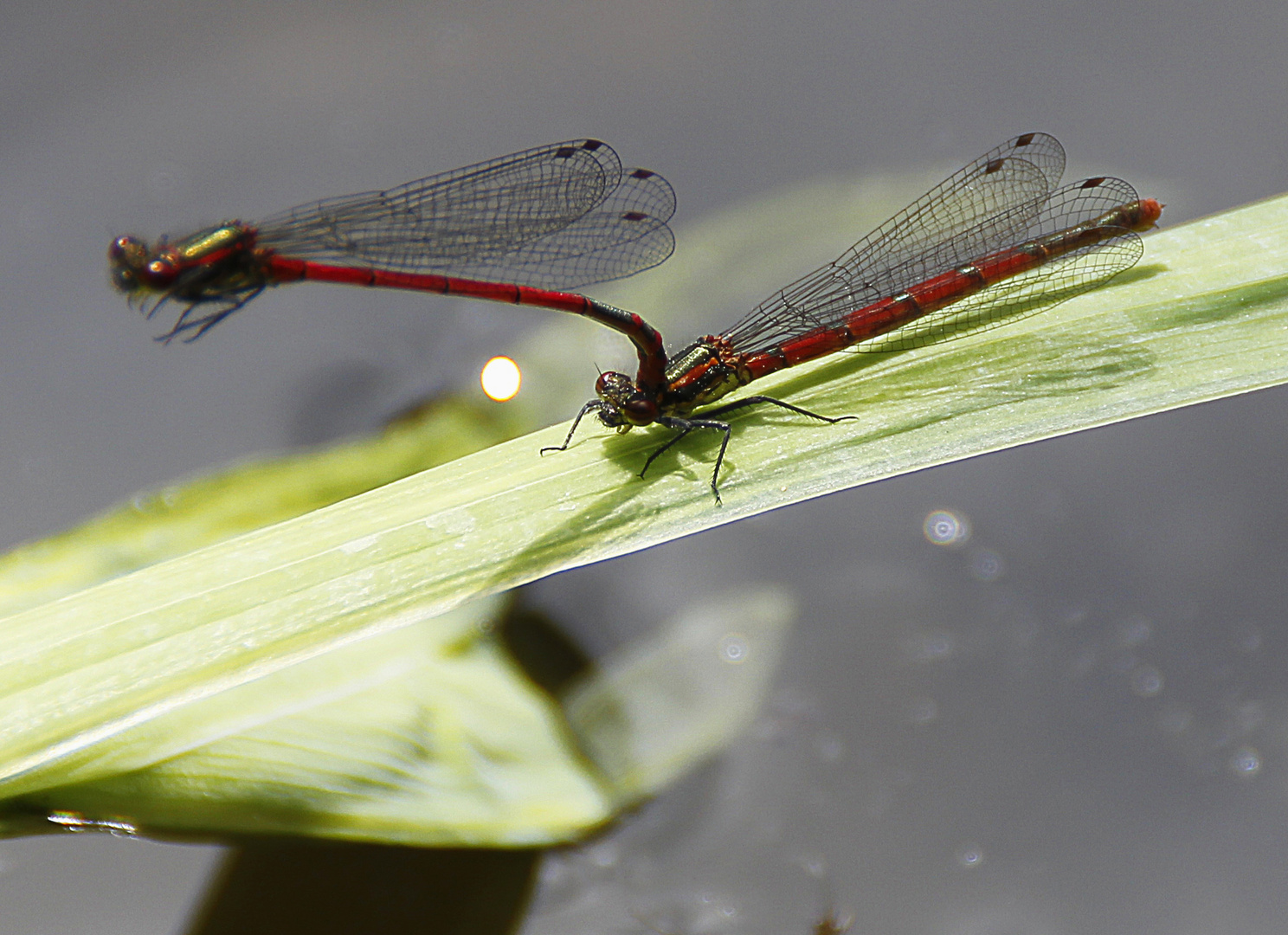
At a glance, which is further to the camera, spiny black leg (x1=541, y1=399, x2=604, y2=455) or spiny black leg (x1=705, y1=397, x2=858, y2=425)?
spiny black leg (x1=705, y1=397, x2=858, y2=425)

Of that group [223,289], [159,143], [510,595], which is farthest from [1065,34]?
[159,143]

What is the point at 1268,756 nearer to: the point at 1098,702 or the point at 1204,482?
the point at 1098,702

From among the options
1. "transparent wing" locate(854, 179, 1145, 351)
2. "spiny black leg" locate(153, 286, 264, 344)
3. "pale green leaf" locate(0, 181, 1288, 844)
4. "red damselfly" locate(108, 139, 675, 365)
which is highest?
"red damselfly" locate(108, 139, 675, 365)

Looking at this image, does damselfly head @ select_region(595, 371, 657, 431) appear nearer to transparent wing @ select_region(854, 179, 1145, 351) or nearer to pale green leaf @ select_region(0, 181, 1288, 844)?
pale green leaf @ select_region(0, 181, 1288, 844)

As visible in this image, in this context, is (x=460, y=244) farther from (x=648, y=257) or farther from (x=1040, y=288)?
(x=1040, y=288)

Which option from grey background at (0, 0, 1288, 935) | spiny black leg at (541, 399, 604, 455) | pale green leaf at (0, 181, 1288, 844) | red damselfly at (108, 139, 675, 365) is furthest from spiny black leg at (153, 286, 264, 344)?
grey background at (0, 0, 1288, 935)

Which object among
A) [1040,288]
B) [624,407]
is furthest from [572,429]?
[1040,288]
